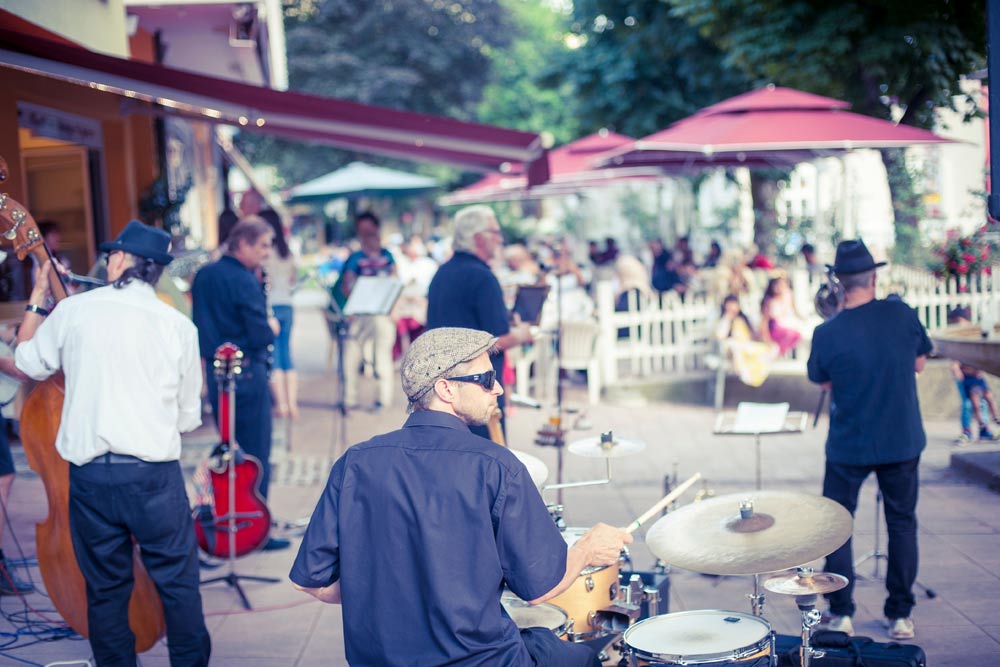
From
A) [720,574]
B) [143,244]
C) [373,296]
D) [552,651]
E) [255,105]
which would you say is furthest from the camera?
[373,296]

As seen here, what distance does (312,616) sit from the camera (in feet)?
18.5

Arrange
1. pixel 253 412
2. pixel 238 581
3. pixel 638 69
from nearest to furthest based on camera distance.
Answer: pixel 238 581 < pixel 253 412 < pixel 638 69

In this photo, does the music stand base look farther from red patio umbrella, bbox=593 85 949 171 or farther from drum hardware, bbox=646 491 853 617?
red patio umbrella, bbox=593 85 949 171

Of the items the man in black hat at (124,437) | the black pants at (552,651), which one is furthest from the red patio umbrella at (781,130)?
the black pants at (552,651)

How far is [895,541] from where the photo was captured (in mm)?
5027

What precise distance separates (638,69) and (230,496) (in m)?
14.0

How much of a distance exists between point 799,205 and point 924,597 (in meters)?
23.8

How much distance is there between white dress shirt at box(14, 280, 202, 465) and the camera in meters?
4.16

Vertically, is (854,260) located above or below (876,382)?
above

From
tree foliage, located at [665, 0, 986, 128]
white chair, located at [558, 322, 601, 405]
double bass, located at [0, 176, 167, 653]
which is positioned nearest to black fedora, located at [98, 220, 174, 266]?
double bass, located at [0, 176, 167, 653]

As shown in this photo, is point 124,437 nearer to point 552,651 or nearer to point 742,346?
point 552,651

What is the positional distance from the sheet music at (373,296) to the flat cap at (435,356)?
4289 millimetres

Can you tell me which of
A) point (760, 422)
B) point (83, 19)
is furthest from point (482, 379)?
point (83, 19)

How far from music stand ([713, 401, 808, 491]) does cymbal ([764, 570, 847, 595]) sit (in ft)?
4.79
